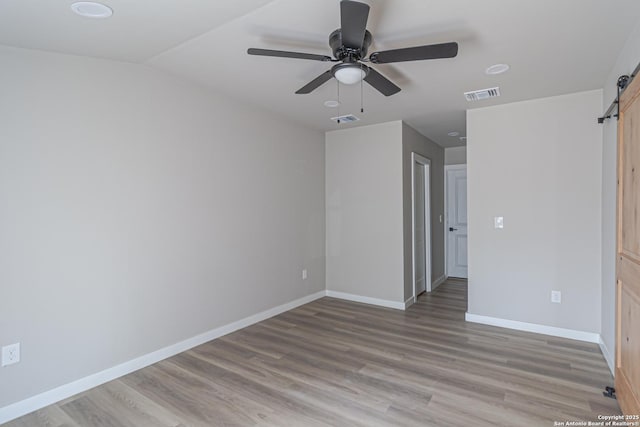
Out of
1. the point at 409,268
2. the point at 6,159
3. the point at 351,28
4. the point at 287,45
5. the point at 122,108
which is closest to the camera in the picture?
the point at 351,28

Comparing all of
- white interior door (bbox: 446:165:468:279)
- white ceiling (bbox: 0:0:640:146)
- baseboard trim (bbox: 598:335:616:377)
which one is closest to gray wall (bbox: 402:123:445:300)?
white interior door (bbox: 446:165:468:279)

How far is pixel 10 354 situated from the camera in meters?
2.18

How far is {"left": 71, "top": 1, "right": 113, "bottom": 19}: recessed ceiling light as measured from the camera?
72.9 inches

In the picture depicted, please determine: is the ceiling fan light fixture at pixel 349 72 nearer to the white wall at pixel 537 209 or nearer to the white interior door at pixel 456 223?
the white wall at pixel 537 209

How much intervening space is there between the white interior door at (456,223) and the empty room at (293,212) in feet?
7.19

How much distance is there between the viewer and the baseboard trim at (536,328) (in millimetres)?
3346

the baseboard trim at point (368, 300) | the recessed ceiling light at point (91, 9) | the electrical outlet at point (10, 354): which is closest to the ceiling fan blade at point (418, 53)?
the recessed ceiling light at point (91, 9)

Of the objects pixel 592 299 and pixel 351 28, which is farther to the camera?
pixel 592 299

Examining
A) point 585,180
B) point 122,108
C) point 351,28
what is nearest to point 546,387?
point 585,180

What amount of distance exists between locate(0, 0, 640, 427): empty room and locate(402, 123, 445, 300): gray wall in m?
0.08

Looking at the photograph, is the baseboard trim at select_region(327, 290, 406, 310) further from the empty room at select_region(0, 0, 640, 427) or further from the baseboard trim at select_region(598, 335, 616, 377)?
the baseboard trim at select_region(598, 335, 616, 377)

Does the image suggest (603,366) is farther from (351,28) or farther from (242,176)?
(242,176)

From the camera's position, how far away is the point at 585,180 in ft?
11.0

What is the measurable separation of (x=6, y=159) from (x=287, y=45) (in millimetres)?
1974
